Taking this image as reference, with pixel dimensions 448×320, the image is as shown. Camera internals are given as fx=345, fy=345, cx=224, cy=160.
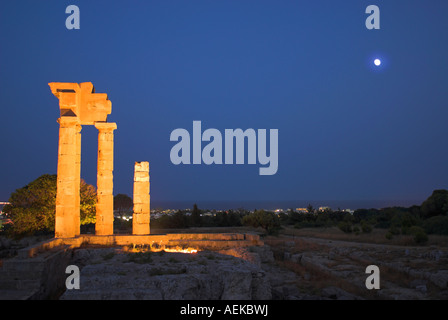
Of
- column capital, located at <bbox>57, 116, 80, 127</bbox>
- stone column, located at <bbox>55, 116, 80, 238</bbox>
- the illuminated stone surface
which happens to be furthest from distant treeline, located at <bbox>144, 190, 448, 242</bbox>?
column capital, located at <bbox>57, 116, 80, 127</bbox>

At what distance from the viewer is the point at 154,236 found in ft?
52.9

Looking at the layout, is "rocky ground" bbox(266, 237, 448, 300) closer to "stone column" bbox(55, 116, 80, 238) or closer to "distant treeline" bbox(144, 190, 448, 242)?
"distant treeline" bbox(144, 190, 448, 242)

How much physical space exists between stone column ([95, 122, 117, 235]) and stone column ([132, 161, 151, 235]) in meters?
1.36

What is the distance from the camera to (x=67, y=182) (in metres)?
16.5

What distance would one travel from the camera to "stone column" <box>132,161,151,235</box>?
57.1ft

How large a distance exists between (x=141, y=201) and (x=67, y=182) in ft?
11.8

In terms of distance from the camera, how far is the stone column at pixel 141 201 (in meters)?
17.4

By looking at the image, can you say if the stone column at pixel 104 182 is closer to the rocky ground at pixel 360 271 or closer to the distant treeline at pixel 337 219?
the rocky ground at pixel 360 271

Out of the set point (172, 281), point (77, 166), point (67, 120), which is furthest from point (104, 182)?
point (172, 281)

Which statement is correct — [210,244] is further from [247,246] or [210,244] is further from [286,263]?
[286,263]

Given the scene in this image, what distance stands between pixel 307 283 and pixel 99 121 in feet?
40.6

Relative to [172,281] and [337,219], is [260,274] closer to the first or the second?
[172,281]
